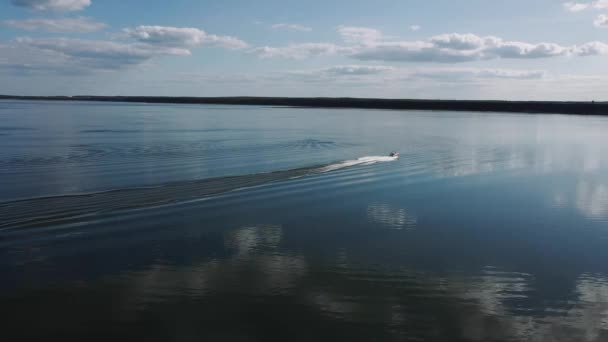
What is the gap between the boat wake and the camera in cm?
1031

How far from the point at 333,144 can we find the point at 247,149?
5924 mm

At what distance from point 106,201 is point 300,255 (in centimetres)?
566

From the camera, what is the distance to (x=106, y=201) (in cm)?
1188

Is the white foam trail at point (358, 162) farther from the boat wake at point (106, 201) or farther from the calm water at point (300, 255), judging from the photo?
the boat wake at point (106, 201)

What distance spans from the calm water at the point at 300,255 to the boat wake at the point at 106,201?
0.06 meters

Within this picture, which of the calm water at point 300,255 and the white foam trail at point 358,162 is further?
the white foam trail at point 358,162

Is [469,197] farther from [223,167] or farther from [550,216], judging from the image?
[223,167]

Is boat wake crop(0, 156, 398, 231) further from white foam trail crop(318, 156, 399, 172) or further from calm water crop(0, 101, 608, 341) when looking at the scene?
white foam trail crop(318, 156, 399, 172)

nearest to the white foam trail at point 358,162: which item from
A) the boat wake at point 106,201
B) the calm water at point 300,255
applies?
the calm water at point 300,255

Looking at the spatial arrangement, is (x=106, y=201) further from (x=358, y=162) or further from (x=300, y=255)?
(x=358, y=162)

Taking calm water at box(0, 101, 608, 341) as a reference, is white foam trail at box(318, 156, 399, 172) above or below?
above

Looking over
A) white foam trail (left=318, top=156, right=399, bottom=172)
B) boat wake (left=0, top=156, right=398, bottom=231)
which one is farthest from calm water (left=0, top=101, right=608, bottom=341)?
white foam trail (left=318, top=156, right=399, bottom=172)

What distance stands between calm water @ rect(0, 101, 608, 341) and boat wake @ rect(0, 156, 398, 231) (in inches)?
2.5

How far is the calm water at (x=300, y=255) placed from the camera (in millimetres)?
6199
